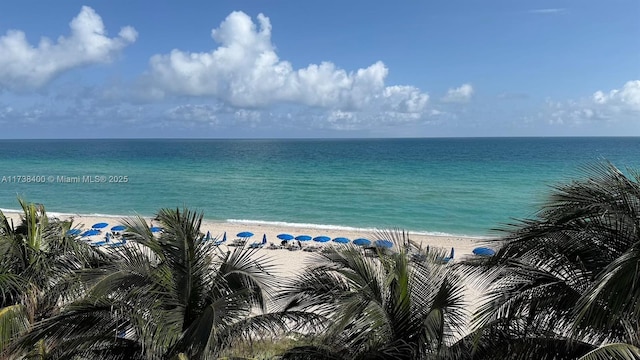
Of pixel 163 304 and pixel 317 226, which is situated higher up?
pixel 163 304

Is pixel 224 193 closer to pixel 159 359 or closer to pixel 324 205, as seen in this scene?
pixel 324 205

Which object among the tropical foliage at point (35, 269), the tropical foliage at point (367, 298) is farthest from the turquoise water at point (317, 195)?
the tropical foliage at point (367, 298)

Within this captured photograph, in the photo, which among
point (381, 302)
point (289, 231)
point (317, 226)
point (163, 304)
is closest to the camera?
point (381, 302)

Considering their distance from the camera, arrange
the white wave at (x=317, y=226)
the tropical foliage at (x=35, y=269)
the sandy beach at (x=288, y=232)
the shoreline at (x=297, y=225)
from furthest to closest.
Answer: the white wave at (x=317, y=226)
the shoreline at (x=297, y=225)
the sandy beach at (x=288, y=232)
the tropical foliage at (x=35, y=269)

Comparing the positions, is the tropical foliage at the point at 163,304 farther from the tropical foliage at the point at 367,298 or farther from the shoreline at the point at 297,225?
the shoreline at the point at 297,225

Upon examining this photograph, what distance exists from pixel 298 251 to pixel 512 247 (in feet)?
57.1

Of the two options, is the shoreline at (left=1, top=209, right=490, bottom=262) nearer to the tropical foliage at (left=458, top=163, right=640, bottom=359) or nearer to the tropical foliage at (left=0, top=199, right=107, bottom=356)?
the tropical foliage at (left=0, top=199, right=107, bottom=356)

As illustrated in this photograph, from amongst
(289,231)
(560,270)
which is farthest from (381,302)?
(289,231)

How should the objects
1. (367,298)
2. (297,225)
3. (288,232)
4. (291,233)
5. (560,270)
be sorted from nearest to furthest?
(560,270), (367,298), (291,233), (288,232), (297,225)

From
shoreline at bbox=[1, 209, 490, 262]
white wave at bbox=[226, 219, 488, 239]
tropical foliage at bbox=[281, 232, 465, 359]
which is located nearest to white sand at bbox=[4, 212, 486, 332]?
shoreline at bbox=[1, 209, 490, 262]

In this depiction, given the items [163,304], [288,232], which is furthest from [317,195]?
[163,304]

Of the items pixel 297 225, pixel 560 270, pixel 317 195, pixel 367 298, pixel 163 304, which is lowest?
pixel 297 225

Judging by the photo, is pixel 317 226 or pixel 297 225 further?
pixel 297 225

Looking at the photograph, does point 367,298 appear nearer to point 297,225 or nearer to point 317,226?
point 317,226
